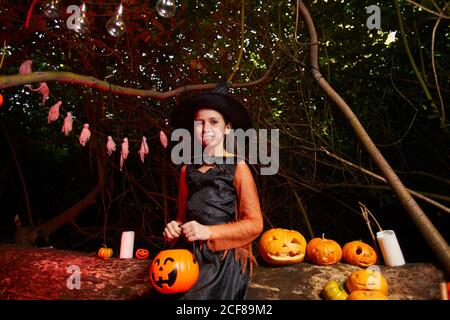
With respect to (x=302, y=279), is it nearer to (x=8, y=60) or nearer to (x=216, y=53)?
(x=216, y=53)

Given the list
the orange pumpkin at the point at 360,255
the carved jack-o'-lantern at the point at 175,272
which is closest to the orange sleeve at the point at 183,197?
the carved jack-o'-lantern at the point at 175,272

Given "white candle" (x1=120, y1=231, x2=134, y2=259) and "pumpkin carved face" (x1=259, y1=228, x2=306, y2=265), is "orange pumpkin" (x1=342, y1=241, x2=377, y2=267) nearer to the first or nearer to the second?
"pumpkin carved face" (x1=259, y1=228, x2=306, y2=265)

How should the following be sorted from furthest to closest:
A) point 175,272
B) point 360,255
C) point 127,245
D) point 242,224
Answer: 1. point 127,245
2. point 360,255
3. point 242,224
4. point 175,272

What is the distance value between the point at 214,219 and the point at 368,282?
43.7 inches

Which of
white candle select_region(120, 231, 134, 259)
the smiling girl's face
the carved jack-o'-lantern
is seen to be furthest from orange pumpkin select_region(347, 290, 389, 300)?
white candle select_region(120, 231, 134, 259)

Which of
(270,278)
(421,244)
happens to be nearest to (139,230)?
(270,278)

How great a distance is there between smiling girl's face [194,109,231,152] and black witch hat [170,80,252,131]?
0.04 metres

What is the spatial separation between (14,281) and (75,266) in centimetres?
59

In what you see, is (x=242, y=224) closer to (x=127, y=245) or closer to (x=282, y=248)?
(x=282, y=248)

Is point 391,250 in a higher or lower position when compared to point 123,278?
higher

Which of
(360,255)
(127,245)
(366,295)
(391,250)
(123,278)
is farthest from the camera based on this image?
(127,245)

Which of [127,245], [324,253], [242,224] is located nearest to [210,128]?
[242,224]

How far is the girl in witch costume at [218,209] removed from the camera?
81.7 inches

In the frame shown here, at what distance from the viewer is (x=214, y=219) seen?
220 centimetres
